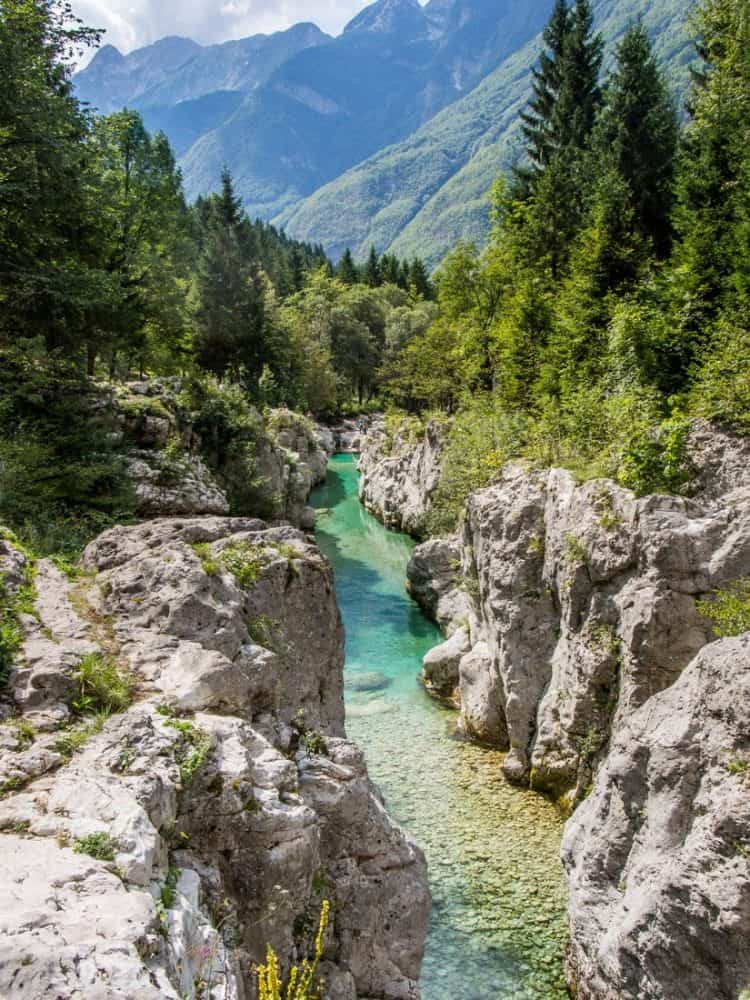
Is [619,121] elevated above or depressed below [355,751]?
above

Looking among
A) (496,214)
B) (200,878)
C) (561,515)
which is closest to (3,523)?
(200,878)

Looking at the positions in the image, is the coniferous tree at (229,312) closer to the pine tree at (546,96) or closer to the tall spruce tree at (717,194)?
the pine tree at (546,96)

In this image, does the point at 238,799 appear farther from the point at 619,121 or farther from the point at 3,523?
the point at 619,121

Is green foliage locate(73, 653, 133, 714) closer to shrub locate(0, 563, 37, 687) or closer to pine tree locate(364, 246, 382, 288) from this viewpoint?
shrub locate(0, 563, 37, 687)

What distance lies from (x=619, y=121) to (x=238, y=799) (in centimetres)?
2750

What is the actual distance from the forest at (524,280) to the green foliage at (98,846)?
9.71 m

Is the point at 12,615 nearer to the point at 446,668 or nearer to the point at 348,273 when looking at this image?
the point at 446,668

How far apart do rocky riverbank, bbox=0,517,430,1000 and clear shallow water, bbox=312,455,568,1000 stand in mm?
2988

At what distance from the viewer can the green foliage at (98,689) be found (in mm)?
6184

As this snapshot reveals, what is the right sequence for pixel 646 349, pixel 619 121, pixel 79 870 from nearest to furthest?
pixel 79 870, pixel 646 349, pixel 619 121

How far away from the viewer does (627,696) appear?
10.4 meters

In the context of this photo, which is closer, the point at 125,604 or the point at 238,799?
the point at 238,799

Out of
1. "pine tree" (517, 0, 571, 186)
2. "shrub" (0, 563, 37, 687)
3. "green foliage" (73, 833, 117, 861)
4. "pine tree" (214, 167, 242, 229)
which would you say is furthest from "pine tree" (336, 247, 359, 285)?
"green foliage" (73, 833, 117, 861)

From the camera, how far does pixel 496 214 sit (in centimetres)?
3366
